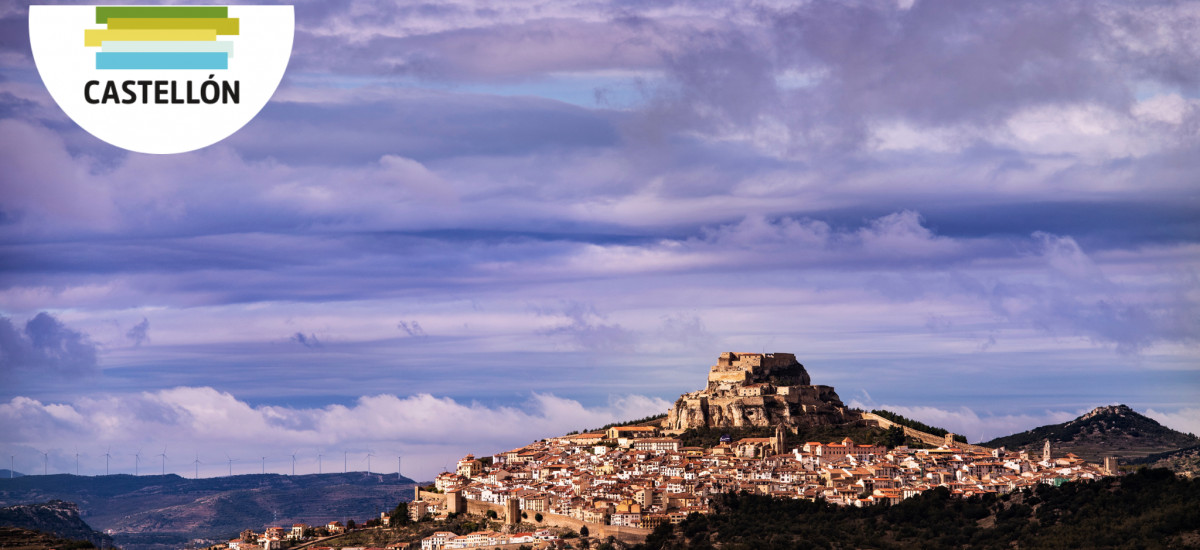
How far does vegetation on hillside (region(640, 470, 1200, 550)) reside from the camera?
55375 millimetres

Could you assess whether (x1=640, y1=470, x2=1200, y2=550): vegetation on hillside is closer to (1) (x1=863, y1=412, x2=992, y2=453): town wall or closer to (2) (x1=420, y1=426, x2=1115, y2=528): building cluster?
(2) (x1=420, y1=426, x2=1115, y2=528): building cluster

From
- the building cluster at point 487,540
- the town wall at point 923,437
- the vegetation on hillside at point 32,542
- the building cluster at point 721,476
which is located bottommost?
the building cluster at point 487,540

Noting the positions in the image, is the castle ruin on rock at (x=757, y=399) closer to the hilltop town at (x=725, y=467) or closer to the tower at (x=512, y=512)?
the hilltop town at (x=725, y=467)

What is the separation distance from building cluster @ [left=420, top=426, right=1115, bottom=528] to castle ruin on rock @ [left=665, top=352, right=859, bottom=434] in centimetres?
225

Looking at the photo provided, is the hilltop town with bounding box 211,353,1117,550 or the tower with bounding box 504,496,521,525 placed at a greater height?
the hilltop town with bounding box 211,353,1117,550

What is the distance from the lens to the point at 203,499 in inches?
6535

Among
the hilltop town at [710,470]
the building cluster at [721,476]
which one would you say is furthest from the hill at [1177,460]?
the building cluster at [721,476]

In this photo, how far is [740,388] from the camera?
73.3 m

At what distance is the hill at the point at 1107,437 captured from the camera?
85.6 meters

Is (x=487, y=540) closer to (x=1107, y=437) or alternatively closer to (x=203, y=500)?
(x=1107, y=437)

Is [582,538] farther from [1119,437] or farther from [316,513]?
[316,513]

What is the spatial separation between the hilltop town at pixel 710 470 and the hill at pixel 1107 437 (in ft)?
54.1

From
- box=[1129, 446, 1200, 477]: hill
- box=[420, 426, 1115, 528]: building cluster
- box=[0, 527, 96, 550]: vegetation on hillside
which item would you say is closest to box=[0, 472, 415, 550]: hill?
box=[0, 527, 96, 550]: vegetation on hillside

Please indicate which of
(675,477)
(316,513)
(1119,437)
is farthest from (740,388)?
(316,513)
